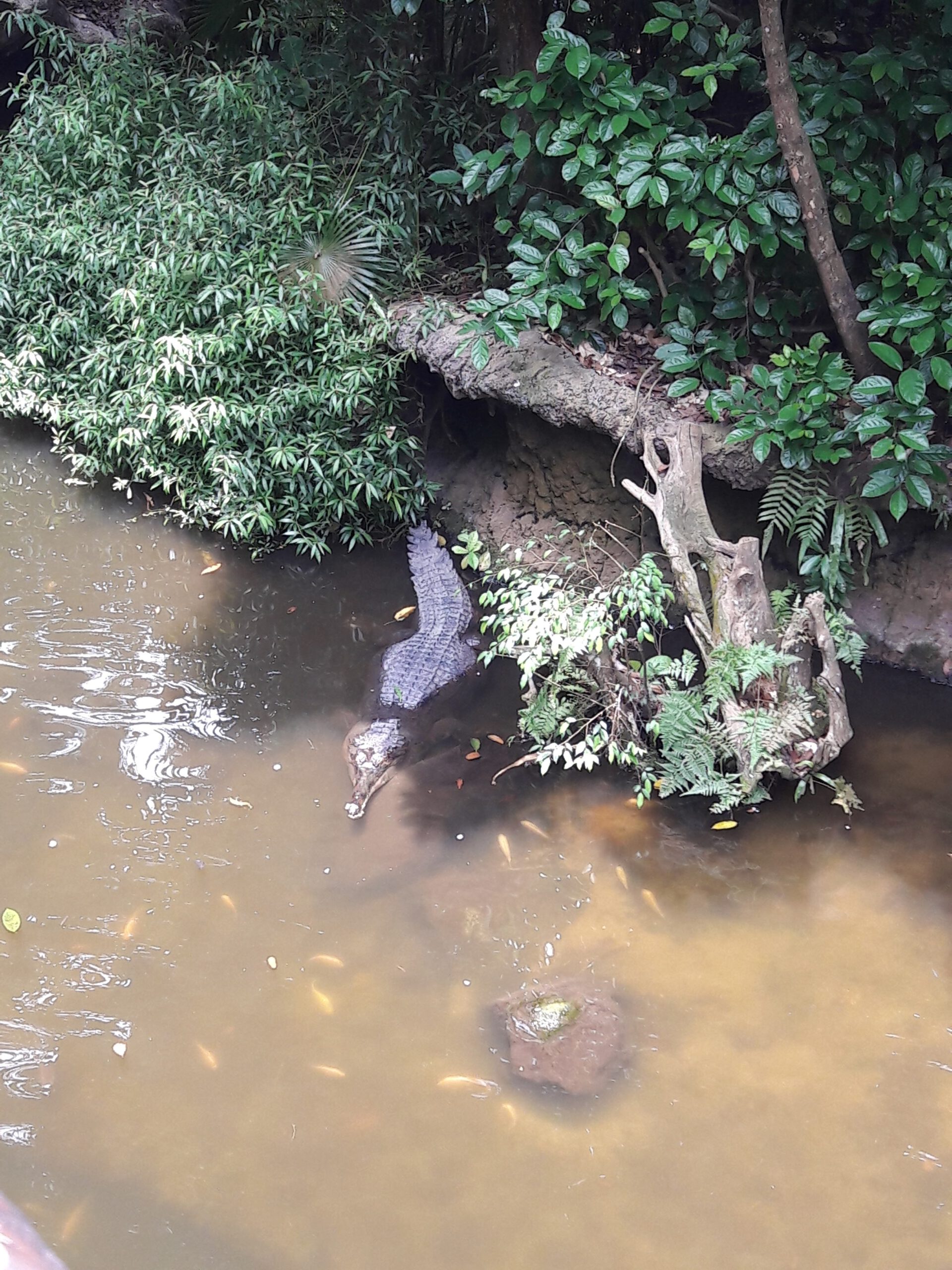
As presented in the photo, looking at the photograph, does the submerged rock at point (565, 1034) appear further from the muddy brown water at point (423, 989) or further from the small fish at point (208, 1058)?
the small fish at point (208, 1058)

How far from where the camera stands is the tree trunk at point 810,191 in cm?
376

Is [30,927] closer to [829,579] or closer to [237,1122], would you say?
[237,1122]

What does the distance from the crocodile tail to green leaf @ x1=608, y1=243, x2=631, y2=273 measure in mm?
1768

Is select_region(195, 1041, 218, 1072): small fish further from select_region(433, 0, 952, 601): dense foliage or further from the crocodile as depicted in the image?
select_region(433, 0, 952, 601): dense foliage

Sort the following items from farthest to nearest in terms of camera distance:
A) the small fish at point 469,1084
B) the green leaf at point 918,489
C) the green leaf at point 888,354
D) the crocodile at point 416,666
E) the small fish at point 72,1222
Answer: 1. the crocodile at point 416,666
2. the green leaf at point 918,489
3. the green leaf at point 888,354
4. the small fish at point 469,1084
5. the small fish at point 72,1222

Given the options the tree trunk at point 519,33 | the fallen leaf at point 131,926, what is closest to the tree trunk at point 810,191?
the tree trunk at point 519,33

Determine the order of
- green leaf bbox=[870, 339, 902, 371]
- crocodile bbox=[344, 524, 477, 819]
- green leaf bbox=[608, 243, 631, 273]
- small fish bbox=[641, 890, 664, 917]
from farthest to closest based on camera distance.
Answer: green leaf bbox=[608, 243, 631, 273]
crocodile bbox=[344, 524, 477, 819]
green leaf bbox=[870, 339, 902, 371]
small fish bbox=[641, 890, 664, 917]

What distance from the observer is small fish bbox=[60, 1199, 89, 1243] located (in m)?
2.59

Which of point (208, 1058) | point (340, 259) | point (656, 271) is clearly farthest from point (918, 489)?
point (208, 1058)

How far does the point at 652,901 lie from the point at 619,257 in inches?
108

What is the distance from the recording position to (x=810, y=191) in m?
3.93

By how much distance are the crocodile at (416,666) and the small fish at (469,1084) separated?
3.91 feet

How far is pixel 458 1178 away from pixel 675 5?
4479 mm

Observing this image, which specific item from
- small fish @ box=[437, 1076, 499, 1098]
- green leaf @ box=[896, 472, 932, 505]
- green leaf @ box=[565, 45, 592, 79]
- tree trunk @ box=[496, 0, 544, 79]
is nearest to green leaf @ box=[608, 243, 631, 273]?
green leaf @ box=[565, 45, 592, 79]
